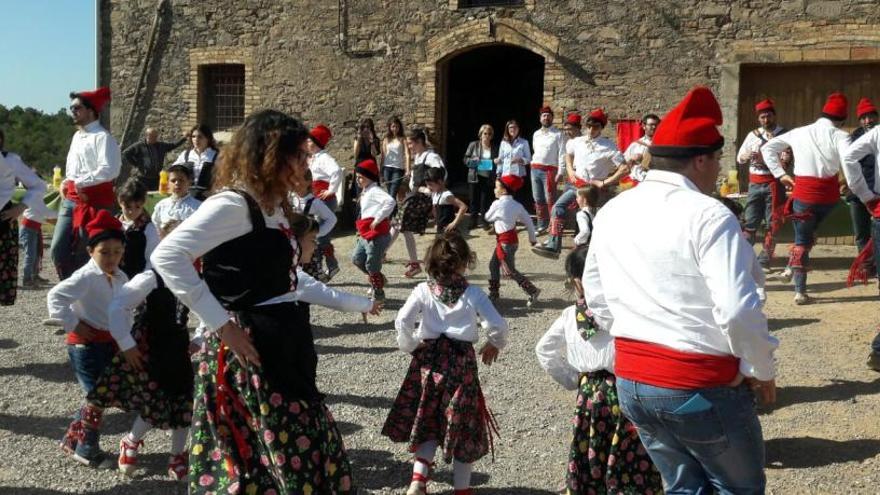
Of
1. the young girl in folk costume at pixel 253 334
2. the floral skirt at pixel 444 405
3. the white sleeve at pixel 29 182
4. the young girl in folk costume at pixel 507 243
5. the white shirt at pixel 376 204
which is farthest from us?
the white shirt at pixel 376 204

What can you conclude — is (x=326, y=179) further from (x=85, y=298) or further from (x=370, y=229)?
(x=85, y=298)

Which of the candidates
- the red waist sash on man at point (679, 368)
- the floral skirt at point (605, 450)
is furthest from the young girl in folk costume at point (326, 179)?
the red waist sash on man at point (679, 368)

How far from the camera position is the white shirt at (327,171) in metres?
9.92


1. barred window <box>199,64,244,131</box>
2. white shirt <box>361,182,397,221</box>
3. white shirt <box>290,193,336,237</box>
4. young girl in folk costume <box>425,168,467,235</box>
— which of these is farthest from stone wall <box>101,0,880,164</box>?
white shirt <box>290,193,336,237</box>

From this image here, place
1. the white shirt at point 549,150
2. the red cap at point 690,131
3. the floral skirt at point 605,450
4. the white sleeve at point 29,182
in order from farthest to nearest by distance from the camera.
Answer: the white shirt at point 549,150 → the white sleeve at point 29,182 → the floral skirt at point 605,450 → the red cap at point 690,131

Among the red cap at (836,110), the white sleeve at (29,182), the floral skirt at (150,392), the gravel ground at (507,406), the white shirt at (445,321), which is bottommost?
the gravel ground at (507,406)

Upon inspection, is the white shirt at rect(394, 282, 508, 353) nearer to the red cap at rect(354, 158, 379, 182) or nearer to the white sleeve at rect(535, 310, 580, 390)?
the white sleeve at rect(535, 310, 580, 390)

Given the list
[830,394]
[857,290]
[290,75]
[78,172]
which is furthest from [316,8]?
[830,394]

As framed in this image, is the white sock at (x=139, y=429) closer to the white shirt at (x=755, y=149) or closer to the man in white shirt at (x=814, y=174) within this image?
the man in white shirt at (x=814, y=174)

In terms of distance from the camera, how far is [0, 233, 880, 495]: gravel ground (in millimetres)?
4770

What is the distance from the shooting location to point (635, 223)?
2902 millimetres

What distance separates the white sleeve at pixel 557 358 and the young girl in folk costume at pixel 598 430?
0.28 feet

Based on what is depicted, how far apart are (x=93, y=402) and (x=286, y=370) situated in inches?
81.5

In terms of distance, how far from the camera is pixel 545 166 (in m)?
13.0
